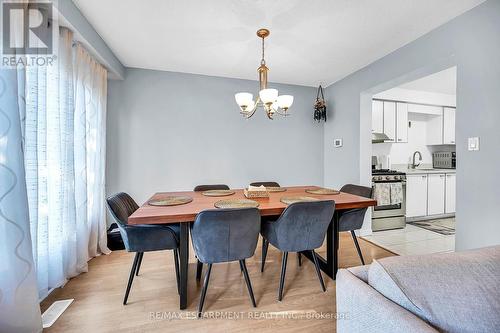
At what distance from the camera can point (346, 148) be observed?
3.42m

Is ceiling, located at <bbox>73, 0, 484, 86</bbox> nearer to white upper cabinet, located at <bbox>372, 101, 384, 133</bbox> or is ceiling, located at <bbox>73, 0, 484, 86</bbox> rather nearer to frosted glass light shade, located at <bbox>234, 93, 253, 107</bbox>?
frosted glass light shade, located at <bbox>234, 93, 253, 107</bbox>

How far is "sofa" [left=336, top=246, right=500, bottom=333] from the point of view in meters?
0.71

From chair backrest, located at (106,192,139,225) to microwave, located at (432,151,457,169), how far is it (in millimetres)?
5490

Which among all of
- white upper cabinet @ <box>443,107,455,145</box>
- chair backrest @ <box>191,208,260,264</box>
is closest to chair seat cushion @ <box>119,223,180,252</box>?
chair backrest @ <box>191,208,260,264</box>

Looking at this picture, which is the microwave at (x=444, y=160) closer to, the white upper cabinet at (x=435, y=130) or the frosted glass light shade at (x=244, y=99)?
the white upper cabinet at (x=435, y=130)

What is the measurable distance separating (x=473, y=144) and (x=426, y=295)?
6.06 ft

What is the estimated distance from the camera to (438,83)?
11.8ft

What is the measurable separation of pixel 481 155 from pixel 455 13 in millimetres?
1281

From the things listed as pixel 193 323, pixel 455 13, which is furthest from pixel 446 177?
pixel 193 323

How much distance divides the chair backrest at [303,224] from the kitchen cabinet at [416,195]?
9.30 feet

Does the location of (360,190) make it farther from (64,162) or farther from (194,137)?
(64,162)

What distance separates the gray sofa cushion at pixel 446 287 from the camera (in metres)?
0.73

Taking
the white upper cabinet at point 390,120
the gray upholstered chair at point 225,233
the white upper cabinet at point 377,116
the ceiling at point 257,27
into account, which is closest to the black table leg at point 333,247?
the gray upholstered chair at point 225,233

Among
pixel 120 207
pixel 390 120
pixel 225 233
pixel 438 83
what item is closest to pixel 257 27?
pixel 225 233
